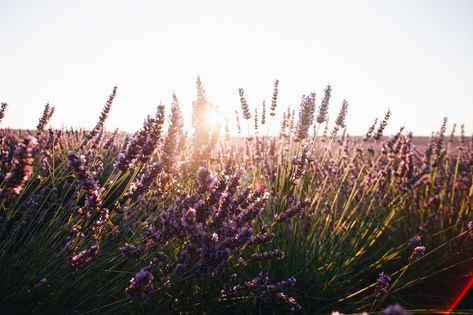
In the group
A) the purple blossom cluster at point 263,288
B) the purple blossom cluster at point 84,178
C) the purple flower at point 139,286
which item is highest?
the purple blossom cluster at point 84,178

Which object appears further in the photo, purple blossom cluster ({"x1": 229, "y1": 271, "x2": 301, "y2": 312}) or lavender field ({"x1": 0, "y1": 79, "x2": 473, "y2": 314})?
purple blossom cluster ({"x1": 229, "y1": 271, "x2": 301, "y2": 312})

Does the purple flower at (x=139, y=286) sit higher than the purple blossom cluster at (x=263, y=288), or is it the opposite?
the purple flower at (x=139, y=286)

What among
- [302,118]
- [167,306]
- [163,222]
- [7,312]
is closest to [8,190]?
[7,312]

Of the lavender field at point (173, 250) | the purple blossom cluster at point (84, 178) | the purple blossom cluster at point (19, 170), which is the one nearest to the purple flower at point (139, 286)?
the lavender field at point (173, 250)

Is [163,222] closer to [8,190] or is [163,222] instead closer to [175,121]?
[175,121]

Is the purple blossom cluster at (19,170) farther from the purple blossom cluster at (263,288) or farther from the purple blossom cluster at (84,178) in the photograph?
the purple blossom cluster at (263,288)

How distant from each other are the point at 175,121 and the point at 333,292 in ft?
5.27

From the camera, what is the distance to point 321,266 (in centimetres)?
258

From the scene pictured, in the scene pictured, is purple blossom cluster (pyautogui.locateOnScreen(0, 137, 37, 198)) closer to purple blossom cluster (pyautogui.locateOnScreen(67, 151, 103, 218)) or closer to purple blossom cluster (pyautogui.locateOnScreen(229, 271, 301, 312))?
purple blossom cluster (pyautogui.locateOnScreen(67, 151, 103, 218))

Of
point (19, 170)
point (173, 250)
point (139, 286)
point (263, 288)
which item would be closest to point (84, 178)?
point (19, 170)

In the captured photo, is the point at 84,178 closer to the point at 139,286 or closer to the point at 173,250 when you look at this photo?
the point at 139,286

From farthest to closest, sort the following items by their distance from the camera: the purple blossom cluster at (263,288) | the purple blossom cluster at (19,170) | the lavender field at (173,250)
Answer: the purple blossom cluster at (263,288) < the lavender field at (173,250) < the purple blossom cluster at (19,170)

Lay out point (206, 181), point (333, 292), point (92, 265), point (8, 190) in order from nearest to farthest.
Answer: point (8, 190) < point (92, 265) < point (206, 181) < point (333, 292)

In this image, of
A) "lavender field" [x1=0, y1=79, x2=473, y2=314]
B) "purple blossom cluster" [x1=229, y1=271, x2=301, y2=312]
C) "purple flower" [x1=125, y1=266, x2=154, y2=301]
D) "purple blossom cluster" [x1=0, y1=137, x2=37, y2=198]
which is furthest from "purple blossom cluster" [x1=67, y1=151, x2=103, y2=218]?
"purple blossom cluster" [x1=229, y1=271, x2=301, y2=312]
